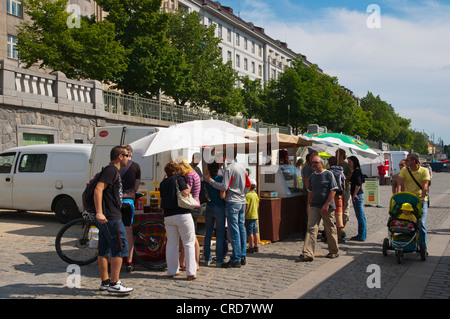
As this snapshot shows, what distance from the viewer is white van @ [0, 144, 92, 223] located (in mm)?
11766

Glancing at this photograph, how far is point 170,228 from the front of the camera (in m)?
6.45

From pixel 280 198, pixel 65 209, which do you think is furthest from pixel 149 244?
pixel 65 209

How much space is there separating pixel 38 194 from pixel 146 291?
7.44 meters

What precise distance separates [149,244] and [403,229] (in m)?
4.16

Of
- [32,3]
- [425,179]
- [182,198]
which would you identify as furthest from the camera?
[32,3]

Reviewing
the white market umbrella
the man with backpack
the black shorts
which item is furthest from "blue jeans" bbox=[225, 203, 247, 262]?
the man with backpack

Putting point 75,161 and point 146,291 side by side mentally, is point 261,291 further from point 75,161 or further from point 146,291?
point 75,161

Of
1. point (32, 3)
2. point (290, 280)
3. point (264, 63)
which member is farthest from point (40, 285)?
point (264, 63)

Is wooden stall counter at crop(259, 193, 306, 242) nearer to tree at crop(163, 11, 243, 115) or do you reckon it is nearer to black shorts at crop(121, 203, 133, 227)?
black shorts at crop(121, 203, 133, 227)

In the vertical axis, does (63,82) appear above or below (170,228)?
above

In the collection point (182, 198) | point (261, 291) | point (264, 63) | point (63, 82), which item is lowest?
point (261, 291)

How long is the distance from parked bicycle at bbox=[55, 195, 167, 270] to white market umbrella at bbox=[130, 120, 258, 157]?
1197 mm

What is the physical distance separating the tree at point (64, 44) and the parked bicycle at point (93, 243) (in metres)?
16.3

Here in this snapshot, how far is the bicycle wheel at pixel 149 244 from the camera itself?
7094 mm
